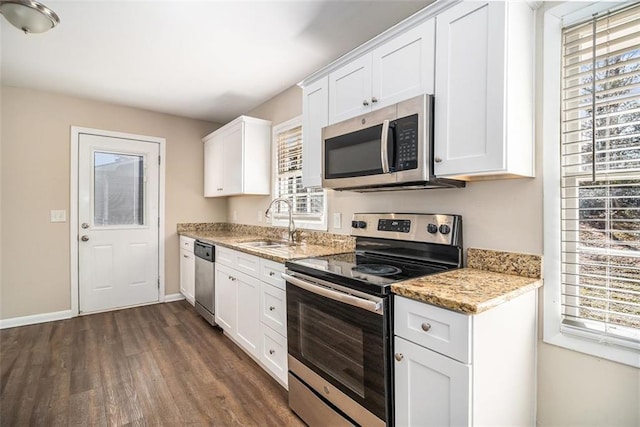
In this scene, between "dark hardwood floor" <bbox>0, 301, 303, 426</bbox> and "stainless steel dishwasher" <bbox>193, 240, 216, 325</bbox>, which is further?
"stainless steel dishwasher" <bbox>193, 240, 216, 325</bbox>

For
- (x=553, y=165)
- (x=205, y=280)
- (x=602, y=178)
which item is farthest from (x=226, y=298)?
(x=602, y=178)

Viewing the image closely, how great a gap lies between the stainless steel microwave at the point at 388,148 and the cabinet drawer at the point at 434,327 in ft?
2.00

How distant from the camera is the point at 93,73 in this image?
2799mm

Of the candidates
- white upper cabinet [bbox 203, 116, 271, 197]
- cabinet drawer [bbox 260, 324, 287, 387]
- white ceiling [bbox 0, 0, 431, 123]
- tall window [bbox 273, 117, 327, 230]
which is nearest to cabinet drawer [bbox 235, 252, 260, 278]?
cabinet drawer [bbox 260, 324, 287, 387]

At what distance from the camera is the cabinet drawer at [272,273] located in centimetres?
201

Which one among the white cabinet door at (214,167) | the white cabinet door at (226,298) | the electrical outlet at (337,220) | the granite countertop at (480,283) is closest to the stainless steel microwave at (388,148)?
the granite countertop at (480,283)

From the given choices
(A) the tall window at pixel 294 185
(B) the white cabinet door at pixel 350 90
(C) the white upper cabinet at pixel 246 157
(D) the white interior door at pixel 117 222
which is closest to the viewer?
(B) the white cabinet door at pixel 350 90

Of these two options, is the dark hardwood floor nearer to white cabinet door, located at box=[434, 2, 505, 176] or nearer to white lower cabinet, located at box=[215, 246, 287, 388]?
white lower cabinet, located at box=[215, 246, 287, 388]

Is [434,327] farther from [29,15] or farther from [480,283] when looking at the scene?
[29,15]

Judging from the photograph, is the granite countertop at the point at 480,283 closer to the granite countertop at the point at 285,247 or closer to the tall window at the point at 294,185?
the granite countertop at the point at 285,247

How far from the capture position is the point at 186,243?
3.81 metres

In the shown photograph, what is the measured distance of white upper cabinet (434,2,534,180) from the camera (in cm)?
125

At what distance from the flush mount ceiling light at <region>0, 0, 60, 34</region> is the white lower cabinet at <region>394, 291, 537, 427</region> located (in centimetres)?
251

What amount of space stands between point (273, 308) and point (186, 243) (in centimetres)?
219
